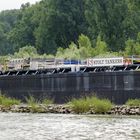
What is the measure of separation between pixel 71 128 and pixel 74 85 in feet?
67.8

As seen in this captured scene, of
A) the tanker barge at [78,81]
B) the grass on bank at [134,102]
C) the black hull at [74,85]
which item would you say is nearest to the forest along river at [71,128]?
the grass on bank at [134,102]

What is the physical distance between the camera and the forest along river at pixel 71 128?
81.8 ft

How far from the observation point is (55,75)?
50.8 metres

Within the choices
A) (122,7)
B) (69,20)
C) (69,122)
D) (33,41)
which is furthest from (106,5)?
(69,122)

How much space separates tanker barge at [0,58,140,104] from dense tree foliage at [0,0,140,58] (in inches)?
917

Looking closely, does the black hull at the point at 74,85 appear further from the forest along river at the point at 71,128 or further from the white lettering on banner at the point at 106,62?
the forest along river at the point at 71,128

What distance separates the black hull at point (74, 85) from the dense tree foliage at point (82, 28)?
2375 cm

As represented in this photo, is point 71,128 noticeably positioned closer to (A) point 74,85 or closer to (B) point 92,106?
(B) point 92,106

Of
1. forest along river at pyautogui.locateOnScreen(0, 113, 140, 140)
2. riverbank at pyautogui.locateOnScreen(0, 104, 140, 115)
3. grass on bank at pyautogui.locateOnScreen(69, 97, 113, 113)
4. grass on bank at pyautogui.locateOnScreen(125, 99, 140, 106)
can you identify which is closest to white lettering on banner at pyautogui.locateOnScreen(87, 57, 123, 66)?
grass on bank at pyautogui.locateOnScreen(125, 99, 140, 106)

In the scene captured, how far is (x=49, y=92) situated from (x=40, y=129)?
895 inches

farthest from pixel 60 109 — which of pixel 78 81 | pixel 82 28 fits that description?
pixel 82 28

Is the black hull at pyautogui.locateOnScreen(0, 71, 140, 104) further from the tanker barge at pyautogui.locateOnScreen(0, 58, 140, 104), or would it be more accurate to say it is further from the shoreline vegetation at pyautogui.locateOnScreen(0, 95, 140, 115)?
the shoreline vegetation at pyautogui.locateOnScreen(0, 95, 140, 115)

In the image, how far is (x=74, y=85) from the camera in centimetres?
4944

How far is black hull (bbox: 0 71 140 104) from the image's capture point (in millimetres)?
45250
